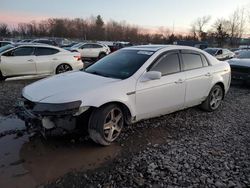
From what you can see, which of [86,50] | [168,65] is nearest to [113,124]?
[168,65]

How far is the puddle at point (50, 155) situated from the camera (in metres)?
3.51

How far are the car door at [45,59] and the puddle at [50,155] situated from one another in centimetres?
594

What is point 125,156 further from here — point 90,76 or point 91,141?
point 90,76

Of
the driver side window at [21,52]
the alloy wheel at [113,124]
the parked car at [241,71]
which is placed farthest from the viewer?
the driver side window at [21,52]

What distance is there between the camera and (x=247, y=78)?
32.3 feet

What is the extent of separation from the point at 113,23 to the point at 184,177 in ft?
351

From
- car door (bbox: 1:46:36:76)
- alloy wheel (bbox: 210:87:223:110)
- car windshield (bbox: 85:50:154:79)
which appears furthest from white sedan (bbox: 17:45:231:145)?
car door (bbox: 1:46:36:76)

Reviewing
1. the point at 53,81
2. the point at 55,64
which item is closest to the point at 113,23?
A: the point at 55,64

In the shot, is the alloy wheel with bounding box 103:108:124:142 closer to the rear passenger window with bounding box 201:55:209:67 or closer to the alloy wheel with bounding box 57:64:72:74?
the rear passenger window with bounding box 201:55:209:67

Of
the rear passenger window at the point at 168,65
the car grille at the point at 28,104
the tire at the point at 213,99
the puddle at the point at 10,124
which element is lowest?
the puddle at the point at 10,124

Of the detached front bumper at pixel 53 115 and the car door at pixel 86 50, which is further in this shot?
the car door at pixel 86 50

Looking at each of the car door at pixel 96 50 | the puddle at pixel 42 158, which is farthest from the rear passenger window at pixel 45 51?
the car door at pixel 96 50

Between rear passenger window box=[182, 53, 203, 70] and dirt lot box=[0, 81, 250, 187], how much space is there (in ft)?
3.84

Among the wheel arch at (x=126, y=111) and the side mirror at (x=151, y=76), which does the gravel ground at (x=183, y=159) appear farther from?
the side mirror at (x=151, y=76)
